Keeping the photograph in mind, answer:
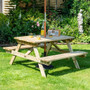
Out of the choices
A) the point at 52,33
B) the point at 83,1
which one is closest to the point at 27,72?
the point at 52,33

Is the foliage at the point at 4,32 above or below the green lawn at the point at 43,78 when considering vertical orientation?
above

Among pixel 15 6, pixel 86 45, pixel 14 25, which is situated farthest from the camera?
pixel 15 6

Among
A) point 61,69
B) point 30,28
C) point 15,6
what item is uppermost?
point 15,6

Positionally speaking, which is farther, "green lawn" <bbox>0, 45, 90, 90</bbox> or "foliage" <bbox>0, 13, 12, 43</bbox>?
"foliage" <bbox>0, 13, 12, 43</bbox>

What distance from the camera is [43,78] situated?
18.5 ft

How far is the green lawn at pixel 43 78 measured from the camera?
508cm

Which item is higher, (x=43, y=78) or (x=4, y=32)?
(x=4, y=32)

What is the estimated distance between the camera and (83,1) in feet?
41.2

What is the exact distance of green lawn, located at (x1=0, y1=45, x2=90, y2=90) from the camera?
5.08 metres

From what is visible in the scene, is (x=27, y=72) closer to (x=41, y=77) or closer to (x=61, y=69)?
(x=41, y=77)

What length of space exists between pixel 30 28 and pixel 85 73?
5.46 meters

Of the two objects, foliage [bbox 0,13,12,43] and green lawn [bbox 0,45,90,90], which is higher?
foliage [bbox 0,13,12,43]

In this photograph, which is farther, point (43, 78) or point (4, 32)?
point (4, 32)

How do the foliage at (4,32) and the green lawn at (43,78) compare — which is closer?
the green lawn at (43,78)
